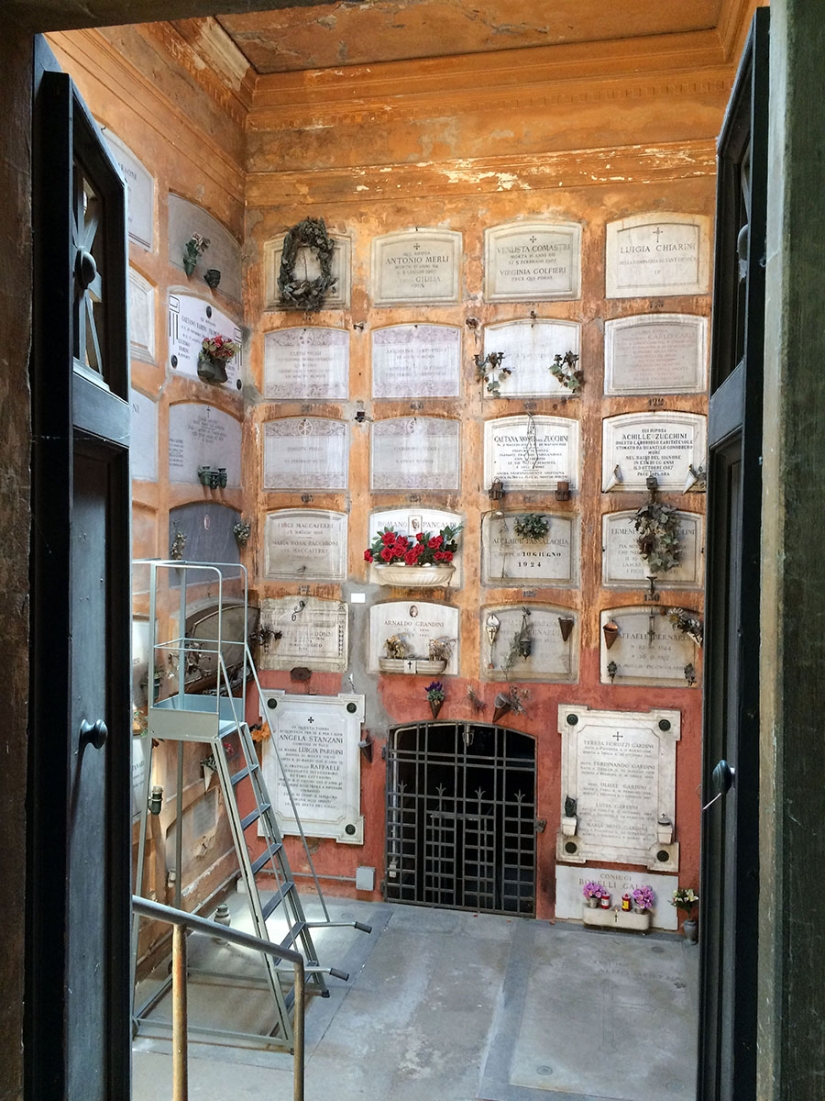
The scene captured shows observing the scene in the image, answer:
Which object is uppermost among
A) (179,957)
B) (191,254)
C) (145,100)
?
(145,100)

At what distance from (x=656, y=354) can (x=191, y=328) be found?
10.1ft

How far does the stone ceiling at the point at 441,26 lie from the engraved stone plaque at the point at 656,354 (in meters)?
1.85

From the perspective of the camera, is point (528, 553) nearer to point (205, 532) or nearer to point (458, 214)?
point (205, 532)

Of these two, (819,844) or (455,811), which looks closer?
(819,844)

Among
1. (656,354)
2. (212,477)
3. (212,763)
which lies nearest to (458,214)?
(656,354)

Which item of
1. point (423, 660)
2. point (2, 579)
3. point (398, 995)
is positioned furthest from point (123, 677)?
point (423, 660)

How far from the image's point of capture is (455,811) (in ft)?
19.9

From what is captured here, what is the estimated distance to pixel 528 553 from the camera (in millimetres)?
5957

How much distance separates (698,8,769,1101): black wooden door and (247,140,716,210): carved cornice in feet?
13.7

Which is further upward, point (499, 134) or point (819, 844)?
point (499, 134)

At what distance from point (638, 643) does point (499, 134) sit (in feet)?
11.8

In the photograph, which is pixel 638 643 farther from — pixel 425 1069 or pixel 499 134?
pixel 499 134

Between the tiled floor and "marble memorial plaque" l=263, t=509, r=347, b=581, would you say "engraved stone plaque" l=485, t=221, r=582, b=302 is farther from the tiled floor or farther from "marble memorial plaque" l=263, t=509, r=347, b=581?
the tiled floor

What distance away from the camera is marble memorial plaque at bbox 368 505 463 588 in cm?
604
